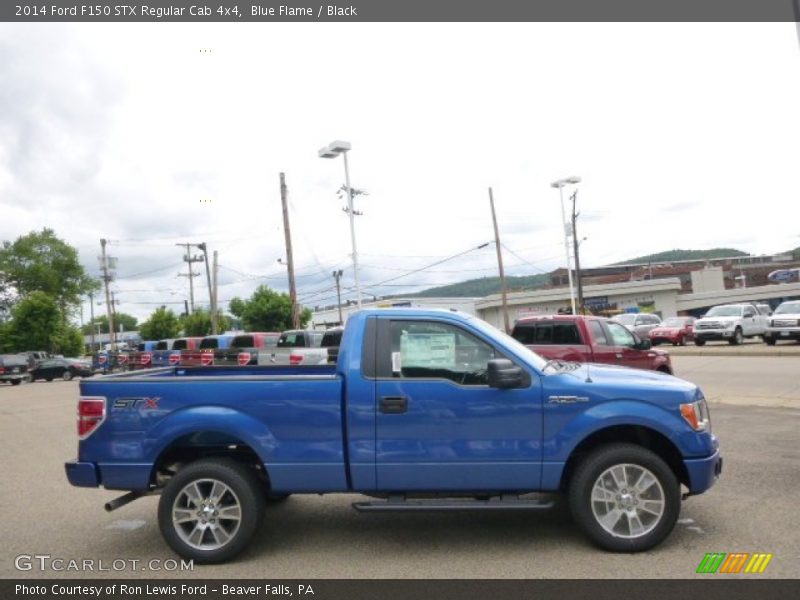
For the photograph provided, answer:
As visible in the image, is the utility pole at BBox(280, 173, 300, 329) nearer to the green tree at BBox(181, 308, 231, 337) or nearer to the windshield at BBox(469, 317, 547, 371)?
the windshield at BBox(469, 317, 547, 371)

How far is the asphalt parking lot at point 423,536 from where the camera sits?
191 inches

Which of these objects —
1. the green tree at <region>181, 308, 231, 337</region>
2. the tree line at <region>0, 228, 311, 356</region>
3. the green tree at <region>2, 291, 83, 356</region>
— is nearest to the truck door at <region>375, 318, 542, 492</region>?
the tree line at <region>0, 228, 311, 356</region>

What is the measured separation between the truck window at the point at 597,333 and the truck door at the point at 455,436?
774 cm

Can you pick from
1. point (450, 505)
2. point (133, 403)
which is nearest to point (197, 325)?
point (133, 403)

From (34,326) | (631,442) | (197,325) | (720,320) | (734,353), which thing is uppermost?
(34,326)

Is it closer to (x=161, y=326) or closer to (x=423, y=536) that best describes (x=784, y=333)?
(x=423, y=536)

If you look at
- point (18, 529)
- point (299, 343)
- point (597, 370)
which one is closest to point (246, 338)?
point (299, 343)

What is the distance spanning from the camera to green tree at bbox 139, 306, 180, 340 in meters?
71.1

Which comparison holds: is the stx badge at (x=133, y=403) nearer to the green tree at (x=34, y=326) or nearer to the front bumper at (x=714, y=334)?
the front bumper at (x=714, y=334)

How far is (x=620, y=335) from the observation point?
13.9 metres

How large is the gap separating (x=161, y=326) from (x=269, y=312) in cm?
2309

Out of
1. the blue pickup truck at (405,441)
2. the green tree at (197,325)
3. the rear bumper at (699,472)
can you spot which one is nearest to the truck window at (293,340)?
the blue pickup truck at (405,441)

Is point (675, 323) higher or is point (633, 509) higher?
point (675, 323)
